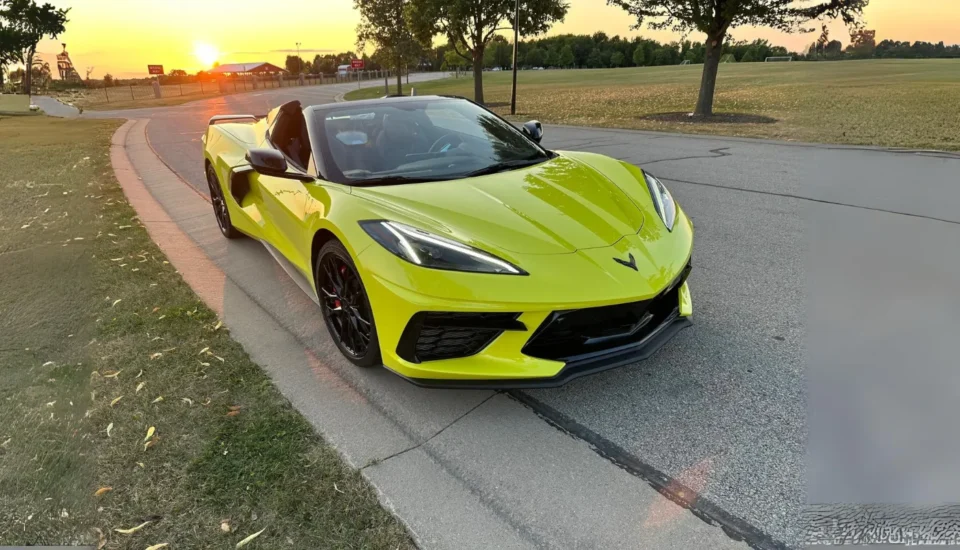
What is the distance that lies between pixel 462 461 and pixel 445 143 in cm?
220

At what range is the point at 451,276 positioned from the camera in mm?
2383

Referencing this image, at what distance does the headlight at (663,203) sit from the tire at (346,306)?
1.67 metres

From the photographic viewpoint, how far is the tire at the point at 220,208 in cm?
539

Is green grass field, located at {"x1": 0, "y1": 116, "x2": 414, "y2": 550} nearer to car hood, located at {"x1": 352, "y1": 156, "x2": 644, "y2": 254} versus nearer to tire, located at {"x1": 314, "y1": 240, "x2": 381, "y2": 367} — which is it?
tire, located at {"x1": 314, "y1": 240, "x2": 381, "y2": 367}

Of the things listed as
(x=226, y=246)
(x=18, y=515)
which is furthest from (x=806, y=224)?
(x=18, y=515)

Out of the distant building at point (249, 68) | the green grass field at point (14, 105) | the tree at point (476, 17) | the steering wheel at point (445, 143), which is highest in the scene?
the distant building at point (249, 68)

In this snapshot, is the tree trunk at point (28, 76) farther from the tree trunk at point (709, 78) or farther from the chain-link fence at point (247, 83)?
the tree trunk at point (709, 78)

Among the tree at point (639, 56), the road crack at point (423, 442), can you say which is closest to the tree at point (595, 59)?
the tree at point (639, 56)

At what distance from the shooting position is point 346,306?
3000 millimetres

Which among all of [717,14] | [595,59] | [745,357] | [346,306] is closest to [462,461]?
[346,306]

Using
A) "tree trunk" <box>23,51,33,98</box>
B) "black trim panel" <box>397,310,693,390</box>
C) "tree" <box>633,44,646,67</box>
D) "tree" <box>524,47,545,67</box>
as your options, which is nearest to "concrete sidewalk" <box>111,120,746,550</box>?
"black trim panel" <box>397,310,693,390</box>

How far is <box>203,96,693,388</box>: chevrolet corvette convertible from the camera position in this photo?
2.38 meters

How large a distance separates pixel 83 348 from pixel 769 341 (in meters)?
3.97

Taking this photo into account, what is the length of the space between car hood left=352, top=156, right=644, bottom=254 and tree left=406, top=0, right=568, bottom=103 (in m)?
20.6
